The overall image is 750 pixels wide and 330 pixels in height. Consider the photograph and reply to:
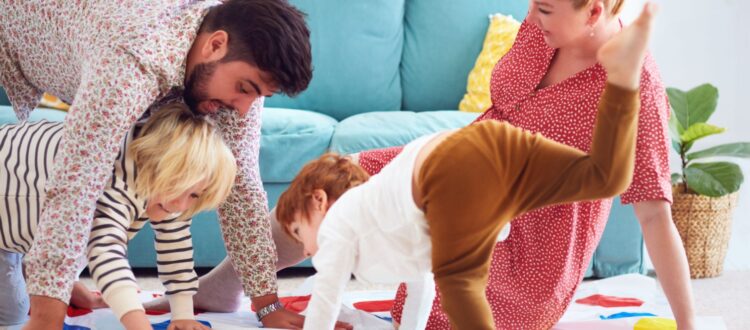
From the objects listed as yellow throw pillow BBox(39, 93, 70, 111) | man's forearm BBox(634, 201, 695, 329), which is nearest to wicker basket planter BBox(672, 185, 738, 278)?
man's forearm BBox(634, 201, 695, 329)

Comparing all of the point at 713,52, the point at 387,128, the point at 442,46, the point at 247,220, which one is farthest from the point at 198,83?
the point at 713,52

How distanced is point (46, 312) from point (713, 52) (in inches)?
113

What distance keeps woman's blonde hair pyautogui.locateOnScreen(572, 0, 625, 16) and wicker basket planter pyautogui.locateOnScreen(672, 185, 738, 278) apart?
1.29 m

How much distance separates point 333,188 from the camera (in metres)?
1.62

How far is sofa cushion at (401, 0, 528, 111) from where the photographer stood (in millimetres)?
3178

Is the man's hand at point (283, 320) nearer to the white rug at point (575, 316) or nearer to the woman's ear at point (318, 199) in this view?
the white rug at point (575, 316)

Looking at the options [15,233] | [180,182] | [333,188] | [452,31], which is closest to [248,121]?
[180,182]

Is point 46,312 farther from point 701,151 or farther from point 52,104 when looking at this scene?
point 701,151

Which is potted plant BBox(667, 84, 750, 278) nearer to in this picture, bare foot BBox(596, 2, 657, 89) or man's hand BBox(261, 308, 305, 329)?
man's hand BBox(261, 308, 305, 329)

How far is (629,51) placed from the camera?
126cm

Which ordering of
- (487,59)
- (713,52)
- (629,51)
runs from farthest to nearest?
(713,52)
(487,59)
(629,51)

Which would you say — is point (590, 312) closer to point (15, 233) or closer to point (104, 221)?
point (104, 221)

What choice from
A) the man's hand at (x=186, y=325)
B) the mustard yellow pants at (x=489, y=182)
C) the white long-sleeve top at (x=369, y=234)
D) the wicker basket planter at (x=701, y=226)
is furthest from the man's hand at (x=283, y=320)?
the wicker basket planter at (x=701, y=226)

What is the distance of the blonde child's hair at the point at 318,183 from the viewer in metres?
1.62
